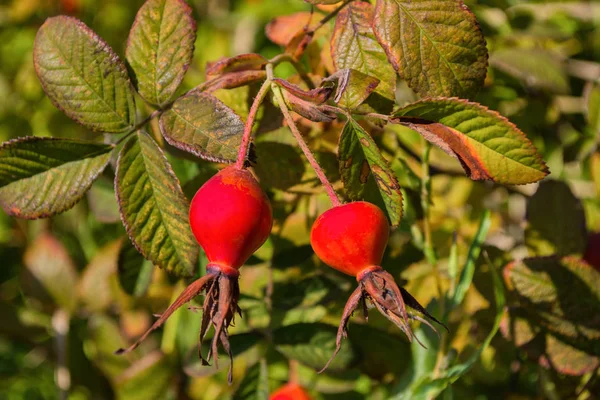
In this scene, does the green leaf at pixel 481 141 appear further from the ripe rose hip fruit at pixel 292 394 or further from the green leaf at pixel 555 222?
the ripe rose hip fruit at pixel 292 394

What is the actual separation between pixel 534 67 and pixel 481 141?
2.26 feet

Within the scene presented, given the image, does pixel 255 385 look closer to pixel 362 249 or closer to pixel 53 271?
pixel 362 249

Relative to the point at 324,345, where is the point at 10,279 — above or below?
below

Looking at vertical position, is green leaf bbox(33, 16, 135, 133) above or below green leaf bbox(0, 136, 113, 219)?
above

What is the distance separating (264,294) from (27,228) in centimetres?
127

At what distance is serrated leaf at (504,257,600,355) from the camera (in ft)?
3.52

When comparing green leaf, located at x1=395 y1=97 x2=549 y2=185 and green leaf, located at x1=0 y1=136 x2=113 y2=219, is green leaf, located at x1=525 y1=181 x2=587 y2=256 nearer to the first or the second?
green leaf, located at x1=395 y1=97 x2=549 y2=185

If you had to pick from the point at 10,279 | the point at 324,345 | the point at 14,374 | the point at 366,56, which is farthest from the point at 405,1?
the point at 10,279

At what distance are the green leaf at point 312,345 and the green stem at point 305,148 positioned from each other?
411mm

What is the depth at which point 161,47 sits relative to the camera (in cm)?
90

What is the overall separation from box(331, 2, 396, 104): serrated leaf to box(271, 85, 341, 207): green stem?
137 mm

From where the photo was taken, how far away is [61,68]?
883 mm

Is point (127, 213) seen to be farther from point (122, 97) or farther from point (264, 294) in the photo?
point (264, 294)

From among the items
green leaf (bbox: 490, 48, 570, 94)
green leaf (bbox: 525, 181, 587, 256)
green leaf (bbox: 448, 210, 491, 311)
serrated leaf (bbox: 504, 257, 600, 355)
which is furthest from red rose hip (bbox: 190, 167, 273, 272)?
green leaf (bbox: 490, 48, 570, 94)
